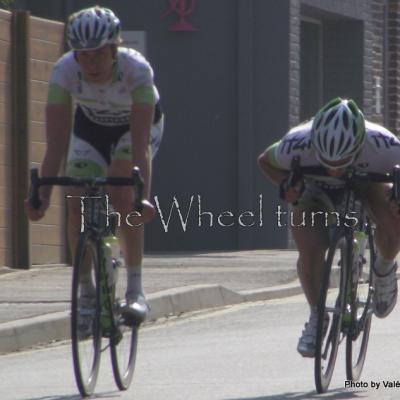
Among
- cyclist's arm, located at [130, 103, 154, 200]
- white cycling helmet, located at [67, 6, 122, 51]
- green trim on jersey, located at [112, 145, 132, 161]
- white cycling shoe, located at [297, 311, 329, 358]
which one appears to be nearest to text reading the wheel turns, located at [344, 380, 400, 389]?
white cycling shoe, located at [297, 311, 329, 358]

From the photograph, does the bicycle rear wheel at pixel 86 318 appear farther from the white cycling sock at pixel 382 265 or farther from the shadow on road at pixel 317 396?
the white cycling sock at pixel 382 265

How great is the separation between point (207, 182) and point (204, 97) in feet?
3.68

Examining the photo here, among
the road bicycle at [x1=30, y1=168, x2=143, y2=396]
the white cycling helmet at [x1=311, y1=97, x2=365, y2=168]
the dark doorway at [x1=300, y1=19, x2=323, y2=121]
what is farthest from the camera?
the dark doorway at [x1=300, y1=19, x2=323, y2=121]

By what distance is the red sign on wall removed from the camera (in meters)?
19.2

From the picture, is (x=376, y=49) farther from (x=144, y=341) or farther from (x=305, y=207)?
(x=305, y=207)

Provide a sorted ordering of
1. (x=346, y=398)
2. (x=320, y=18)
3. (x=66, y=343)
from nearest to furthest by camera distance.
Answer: (x=346, y=398)
(x=66, y=343)
(x=320, y=18)

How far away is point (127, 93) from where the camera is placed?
7367 millimetres

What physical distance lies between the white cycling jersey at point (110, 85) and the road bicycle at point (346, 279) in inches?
34.1

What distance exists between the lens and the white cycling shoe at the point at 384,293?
816 cm

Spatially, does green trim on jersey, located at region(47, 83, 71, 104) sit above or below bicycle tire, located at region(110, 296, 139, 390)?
above

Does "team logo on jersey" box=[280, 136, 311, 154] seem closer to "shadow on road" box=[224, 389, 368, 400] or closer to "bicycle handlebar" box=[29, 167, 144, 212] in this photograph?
"bicycle handlebar" box=[29, 167, 144, 212]

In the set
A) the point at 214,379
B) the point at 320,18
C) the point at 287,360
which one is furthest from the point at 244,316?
the point at 320,18

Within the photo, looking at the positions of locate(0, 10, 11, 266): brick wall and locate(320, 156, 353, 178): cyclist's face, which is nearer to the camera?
locate(320, 156, 353, 178): cyclist's face

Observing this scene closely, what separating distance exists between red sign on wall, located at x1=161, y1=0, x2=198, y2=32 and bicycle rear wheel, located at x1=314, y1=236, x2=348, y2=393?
11.9 metres
